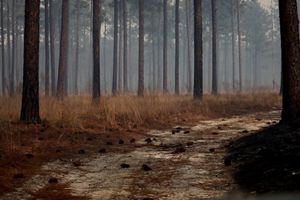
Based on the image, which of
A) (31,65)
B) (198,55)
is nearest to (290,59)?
(31,65)

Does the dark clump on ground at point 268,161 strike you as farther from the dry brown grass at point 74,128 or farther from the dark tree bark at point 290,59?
the dry brown grass at point 74,128

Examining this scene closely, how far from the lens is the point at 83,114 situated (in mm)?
12773

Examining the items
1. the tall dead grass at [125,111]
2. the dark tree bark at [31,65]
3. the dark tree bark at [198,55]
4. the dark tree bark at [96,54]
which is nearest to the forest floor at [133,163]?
the dark tree bark at [31,65]

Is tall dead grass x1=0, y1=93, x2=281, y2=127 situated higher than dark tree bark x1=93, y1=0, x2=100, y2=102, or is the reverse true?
dark tree bark x1=93, y1=0, x2=100, y2=102

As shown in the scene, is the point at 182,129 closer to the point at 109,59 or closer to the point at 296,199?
the point at 296,199

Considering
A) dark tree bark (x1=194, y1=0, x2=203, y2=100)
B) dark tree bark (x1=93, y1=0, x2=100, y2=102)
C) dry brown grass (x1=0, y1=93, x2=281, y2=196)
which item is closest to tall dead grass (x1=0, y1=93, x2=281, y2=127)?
dry brown grass (x1=0, y1=93, x2=281, y2=196)

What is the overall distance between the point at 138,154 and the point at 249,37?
220 ft

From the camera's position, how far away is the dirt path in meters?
5.14

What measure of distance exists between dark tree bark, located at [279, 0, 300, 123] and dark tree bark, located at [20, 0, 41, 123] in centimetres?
638

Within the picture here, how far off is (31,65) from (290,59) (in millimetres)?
6747

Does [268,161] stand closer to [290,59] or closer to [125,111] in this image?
[290,59]

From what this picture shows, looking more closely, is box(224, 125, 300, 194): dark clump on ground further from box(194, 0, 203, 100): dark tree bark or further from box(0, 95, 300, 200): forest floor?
box(194, 0, 203, 100): dark tree bark

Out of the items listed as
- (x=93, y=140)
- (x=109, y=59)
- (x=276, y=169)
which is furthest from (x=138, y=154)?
(x=109, y=59)

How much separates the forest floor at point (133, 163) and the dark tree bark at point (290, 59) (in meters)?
0.75
